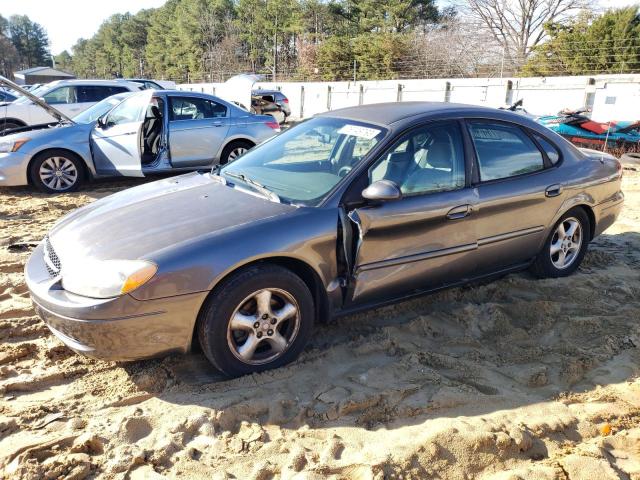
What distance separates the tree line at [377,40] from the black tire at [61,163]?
67.2 feet

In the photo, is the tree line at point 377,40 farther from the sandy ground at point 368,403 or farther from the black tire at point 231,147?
the sandy ground at point 368,403

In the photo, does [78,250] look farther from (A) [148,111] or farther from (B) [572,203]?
(A) [148,111]

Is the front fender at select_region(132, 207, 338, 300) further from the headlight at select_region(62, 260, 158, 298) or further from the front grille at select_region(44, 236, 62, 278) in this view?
the front grille at select_region(44, 236, 62, 278)

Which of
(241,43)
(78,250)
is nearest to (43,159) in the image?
(78,250)

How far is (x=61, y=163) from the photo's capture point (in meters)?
7.97

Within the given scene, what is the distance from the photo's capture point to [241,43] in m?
57.7

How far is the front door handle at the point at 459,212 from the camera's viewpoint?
373 centimetres

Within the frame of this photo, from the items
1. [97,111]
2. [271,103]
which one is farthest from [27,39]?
[97,111]

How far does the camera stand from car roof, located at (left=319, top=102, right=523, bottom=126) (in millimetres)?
3875

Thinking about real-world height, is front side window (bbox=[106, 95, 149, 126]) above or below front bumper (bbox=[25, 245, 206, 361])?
above

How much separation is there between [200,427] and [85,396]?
75 cm

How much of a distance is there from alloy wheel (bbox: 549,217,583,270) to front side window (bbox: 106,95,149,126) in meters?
5.94

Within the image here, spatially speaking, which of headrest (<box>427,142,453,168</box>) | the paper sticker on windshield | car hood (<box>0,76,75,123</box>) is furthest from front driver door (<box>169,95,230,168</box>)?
headrest (<box>427,142,453,168</box>)

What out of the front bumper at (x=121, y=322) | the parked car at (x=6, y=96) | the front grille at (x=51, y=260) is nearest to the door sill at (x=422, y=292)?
the front bumper at (x=121, y=322)
